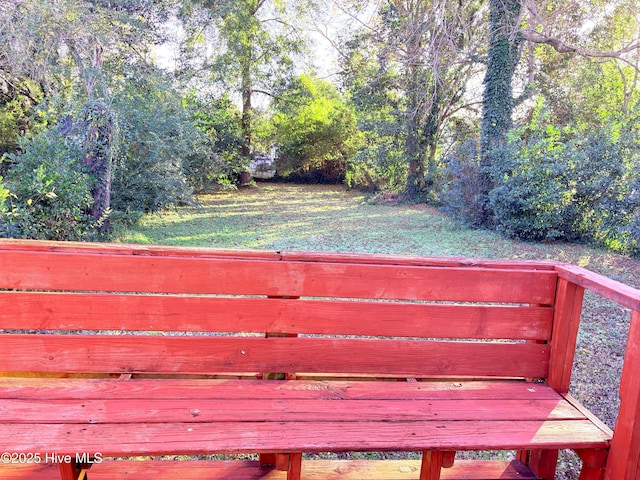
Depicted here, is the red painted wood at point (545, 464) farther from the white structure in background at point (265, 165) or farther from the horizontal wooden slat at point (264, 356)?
the white structure in background at point (265, 165)

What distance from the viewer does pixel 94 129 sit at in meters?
5.79

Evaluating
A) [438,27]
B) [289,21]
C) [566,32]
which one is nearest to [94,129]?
[438,27]

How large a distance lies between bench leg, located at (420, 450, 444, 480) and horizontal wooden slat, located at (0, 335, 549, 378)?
16.6 inches

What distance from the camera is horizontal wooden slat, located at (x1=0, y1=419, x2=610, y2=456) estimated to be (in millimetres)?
1415

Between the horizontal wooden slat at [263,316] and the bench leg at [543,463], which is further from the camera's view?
the bench leg at [543,463]

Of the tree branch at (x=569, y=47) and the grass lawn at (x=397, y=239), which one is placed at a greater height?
the tree branch at (x=569, y=47)

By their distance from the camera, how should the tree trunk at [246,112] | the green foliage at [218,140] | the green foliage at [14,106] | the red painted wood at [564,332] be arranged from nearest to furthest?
the red painted wood at [564,332] < the green foliage at [14,106] < the green foliage at [218,140] < the tree trunk at [246,112]

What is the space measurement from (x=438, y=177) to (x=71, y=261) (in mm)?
12846

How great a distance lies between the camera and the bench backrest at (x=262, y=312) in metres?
1.77

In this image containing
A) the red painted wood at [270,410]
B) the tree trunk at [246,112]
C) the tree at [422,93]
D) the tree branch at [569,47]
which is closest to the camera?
the red painted wood at [270,410]

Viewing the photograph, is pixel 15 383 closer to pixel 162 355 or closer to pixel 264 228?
pixel 162 355

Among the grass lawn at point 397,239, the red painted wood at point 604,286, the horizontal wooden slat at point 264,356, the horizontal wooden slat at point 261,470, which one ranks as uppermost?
the red painted wood at point 604,286

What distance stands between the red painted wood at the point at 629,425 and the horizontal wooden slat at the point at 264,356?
40 cm


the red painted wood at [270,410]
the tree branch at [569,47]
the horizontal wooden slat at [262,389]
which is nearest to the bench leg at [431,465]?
the red painted wood at [270,410]
